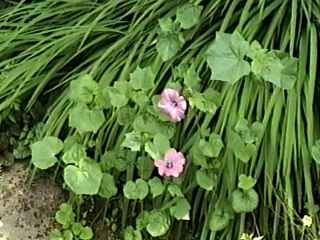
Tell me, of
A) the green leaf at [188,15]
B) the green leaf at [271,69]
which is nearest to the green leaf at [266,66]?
the green leaf at [271,69]

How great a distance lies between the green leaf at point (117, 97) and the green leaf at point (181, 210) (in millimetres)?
301

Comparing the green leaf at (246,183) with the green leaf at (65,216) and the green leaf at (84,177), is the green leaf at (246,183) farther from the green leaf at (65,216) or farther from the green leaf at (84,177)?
the green leaf at (65,216)

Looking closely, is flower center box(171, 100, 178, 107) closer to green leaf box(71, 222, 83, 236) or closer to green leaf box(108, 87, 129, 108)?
green leaf box(108, 87, 129, 108)

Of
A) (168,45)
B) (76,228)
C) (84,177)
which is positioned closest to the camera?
(84,177)

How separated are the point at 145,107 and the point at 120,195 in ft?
0.92

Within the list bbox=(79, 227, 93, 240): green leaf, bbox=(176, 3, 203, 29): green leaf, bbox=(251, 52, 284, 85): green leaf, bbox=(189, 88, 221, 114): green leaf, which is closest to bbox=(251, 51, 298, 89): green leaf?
bbox=(251, 52, 284, 85): green leaf

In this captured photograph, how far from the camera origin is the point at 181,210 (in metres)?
2.30

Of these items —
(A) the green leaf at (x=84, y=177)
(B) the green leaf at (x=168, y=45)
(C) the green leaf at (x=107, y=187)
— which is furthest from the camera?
(B) the green leaf at (x=168, y=45)

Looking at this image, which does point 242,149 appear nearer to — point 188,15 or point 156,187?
point 156,187

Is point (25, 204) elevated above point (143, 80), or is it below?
below

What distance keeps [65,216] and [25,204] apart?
0.76ft

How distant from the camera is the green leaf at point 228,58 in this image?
230 centimetres

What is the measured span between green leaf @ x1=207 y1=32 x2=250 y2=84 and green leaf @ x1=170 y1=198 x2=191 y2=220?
0.34m

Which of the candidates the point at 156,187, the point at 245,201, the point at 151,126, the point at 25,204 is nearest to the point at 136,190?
the point at 156,187
